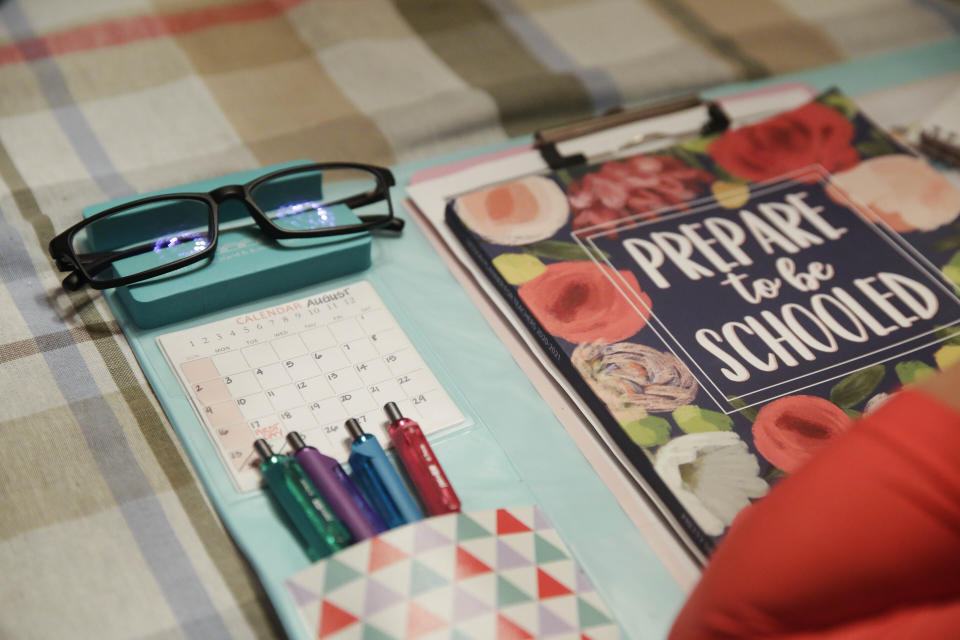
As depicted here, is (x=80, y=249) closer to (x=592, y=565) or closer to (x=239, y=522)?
(x=239, y=522)

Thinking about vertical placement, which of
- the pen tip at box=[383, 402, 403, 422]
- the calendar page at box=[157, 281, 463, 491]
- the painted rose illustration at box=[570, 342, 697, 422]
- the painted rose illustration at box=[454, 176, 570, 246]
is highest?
the painted rose illustration at box=[454, 176, 570, 246]

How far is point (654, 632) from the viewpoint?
1.32 feet

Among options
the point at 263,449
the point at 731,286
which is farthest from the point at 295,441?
the point at 731,286

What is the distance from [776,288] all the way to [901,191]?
0.17 meters

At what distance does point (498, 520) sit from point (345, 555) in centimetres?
8

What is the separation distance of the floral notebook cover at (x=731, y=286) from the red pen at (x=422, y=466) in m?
0.11

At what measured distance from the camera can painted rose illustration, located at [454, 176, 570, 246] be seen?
0.56 m

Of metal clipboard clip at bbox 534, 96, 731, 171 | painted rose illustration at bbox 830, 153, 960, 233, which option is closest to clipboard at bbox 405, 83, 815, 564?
metal clipboard clip at bbox 534, 96, 731, 171

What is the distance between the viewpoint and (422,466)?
42 centimetres

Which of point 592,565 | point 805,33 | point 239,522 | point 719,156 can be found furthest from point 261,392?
point 805,33

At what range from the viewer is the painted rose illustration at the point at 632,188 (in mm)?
584

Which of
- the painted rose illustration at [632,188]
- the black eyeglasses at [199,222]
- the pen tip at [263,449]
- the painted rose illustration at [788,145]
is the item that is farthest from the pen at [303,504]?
the painted rose illustration at [788,145]

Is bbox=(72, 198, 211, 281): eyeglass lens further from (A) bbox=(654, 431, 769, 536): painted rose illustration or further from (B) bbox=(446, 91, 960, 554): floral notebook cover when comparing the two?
(A) bbox=(654, 431, 769, 536): painted rose illustration

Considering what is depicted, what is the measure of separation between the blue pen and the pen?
0.03 meters
